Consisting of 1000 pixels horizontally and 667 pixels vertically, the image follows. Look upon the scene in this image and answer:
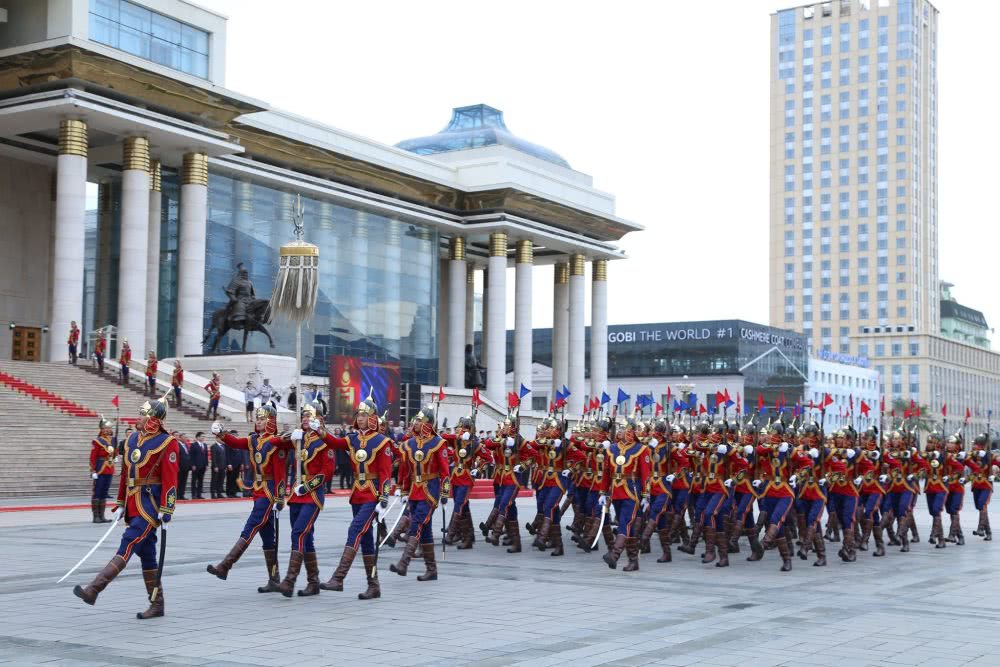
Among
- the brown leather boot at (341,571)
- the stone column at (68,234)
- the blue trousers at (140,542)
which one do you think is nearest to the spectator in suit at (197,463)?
the stone column at (68,234)

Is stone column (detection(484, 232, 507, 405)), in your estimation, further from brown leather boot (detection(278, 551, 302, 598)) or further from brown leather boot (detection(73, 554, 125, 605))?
brown leather boot (detection(73, 554, 125, 605))

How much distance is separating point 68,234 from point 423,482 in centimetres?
3403

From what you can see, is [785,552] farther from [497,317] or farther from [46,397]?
[497,317]

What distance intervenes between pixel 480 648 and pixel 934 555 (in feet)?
39.3

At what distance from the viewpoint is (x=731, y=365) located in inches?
4281

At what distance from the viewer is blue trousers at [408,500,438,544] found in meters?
14.5

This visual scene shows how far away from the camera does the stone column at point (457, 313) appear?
225 ft

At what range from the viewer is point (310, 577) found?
1337cm

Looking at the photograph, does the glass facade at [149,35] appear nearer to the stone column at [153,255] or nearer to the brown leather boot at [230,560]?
the stone column at [153,255]

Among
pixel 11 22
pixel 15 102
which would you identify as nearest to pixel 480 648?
pixel 15 102

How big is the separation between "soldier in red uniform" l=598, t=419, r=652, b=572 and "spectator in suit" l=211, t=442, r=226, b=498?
15824 millimetres

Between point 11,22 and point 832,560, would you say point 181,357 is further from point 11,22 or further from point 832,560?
point 832,560

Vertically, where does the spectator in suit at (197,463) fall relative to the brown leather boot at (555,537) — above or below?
above

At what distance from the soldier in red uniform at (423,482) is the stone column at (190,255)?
119ft
